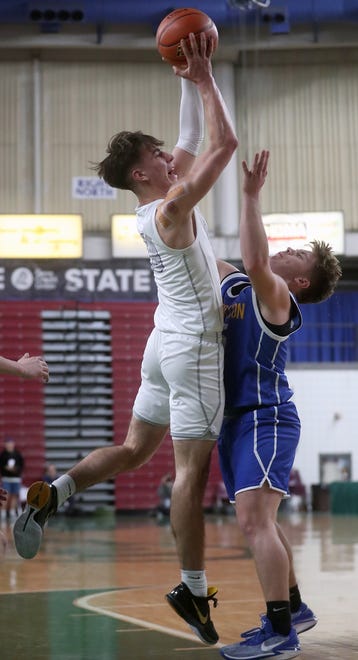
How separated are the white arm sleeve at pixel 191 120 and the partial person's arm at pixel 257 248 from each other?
607 mm

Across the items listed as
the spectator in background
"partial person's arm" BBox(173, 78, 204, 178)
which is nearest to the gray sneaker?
"partial person's arm" BBox(173, 78, 204, 178)

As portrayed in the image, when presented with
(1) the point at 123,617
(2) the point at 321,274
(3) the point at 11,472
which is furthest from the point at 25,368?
(3) the point at 11,472

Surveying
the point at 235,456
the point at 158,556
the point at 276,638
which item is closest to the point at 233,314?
the point at 235,456

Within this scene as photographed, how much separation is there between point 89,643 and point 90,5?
20.1m

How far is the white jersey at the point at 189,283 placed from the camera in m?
4.94

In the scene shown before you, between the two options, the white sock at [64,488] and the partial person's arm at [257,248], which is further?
the white sock at [64,488]

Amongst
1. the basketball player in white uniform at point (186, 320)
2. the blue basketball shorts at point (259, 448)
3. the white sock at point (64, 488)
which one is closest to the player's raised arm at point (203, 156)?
the basketball player in white uniform at point (186, 320)

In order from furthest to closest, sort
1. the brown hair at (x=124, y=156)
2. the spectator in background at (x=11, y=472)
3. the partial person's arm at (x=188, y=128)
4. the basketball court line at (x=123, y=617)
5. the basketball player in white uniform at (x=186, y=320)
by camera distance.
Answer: the spectator in background at (x=11, y=472)
the basketball court line at (x=123, y=617)
the partial person's arm at (x=188, y=128)
the brown hair at (x=124, y=156)
the basketball player in white uniform at (x=186, y=320)

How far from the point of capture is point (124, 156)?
5.14m

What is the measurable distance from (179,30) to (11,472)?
1639 centimetres

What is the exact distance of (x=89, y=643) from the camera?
5324 mm

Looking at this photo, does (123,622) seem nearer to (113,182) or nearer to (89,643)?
(89,643)

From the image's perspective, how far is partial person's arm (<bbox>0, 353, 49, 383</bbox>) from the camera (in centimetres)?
476

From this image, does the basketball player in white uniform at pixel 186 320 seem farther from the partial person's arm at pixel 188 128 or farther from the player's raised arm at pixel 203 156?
the partial person's arm at pixel 188 128
